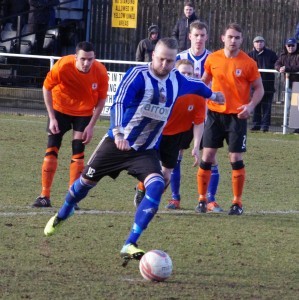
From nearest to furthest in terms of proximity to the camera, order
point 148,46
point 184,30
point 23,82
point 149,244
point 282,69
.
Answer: point 149,244 < point 282,69 < point 184,30 < point 148,46 < point 23,82

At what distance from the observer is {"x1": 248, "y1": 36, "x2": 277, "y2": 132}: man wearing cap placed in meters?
19.5

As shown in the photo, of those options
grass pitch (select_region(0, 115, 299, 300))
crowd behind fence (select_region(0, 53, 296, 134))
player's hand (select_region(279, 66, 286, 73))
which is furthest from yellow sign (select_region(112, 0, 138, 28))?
grass pitch (select_region(0, 115, 299, 300))

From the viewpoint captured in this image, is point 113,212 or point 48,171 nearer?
point 113,212

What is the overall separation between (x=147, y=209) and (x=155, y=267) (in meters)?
0.73

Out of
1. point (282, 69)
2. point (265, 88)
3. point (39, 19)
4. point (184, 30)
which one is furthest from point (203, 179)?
point (39, 19)

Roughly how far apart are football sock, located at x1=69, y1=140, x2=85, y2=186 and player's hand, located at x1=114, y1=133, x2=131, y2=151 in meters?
2.60

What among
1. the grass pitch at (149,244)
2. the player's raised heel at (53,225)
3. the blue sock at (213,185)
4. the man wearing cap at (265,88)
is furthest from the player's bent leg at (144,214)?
the man wearing cap at (265,88)

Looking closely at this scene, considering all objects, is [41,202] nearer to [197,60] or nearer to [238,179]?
[238,179]

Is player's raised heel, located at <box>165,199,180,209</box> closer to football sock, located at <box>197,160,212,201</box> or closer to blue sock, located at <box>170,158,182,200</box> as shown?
blue sock, located at <box>170,158,182,200</box>

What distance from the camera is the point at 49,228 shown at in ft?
28.0

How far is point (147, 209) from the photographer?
767cm

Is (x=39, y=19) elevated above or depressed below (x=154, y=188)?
above

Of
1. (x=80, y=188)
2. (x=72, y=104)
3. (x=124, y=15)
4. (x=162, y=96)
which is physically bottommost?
(x=80, y=188)

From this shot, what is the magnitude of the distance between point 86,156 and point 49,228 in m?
6.73
